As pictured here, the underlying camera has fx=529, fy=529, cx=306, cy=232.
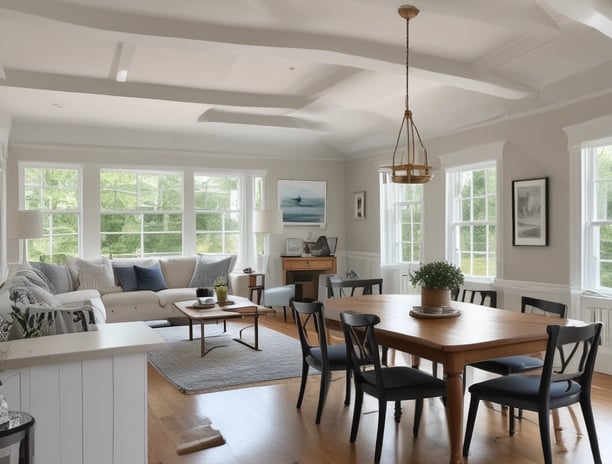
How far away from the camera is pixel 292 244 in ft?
27.2

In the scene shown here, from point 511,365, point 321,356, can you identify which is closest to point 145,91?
point 321,356

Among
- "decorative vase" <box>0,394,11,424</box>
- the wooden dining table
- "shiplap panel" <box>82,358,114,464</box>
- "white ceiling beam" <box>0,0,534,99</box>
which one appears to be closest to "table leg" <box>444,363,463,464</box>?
the wooden dining table

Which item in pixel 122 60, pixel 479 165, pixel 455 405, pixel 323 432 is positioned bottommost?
pixel 323 432

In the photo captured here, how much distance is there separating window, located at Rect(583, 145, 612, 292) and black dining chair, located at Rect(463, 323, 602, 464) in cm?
202

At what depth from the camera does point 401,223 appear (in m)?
7.54

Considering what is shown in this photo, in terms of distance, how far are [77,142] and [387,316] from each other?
18.0ft

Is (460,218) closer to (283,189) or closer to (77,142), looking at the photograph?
(283,189)

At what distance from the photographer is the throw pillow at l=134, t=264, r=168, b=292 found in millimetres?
6930

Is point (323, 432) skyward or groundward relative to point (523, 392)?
groundward

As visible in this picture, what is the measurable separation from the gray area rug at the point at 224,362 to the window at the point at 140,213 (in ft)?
5.93

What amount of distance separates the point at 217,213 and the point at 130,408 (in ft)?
19.4

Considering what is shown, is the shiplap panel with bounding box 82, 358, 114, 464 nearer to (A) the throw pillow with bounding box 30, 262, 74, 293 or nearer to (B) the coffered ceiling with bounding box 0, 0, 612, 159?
(B) the coffered ceiling with bounding box 0, 0, 612, 159

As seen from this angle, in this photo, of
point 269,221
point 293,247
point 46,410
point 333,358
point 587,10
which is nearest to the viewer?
point 46,410

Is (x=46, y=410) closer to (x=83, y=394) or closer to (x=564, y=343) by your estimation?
(x=83, y=394)
